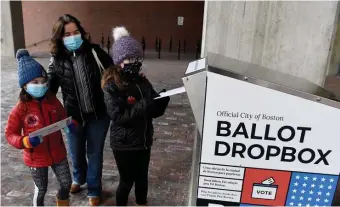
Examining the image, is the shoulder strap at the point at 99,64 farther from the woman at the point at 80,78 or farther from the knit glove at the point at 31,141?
the knit glove at the point at 31,141

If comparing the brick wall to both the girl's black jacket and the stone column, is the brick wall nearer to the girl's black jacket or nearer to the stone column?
the stone column

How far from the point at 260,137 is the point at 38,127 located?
1.76 metres

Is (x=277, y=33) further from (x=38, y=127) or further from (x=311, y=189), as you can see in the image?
(x=38, y=127)

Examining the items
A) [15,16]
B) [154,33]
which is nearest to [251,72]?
[15,16]

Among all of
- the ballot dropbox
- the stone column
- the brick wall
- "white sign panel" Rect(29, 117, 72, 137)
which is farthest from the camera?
the brick wall

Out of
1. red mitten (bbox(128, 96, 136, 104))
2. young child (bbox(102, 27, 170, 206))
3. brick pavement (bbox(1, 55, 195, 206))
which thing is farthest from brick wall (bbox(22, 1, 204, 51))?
red mitten (bbox(128, 96, 136, 104))

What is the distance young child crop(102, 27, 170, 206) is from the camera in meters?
2.65

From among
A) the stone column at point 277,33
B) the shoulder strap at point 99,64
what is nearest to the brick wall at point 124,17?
the stone column at point 277,33

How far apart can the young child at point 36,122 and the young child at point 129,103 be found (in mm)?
443

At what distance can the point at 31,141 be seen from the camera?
255 centimetres

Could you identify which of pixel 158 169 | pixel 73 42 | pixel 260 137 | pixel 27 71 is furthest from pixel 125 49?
pixel 158 169

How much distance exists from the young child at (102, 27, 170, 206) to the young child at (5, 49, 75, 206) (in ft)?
1.45

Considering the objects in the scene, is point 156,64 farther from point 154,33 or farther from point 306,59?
point 306,59

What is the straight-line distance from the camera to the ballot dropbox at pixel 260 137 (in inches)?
63.6
